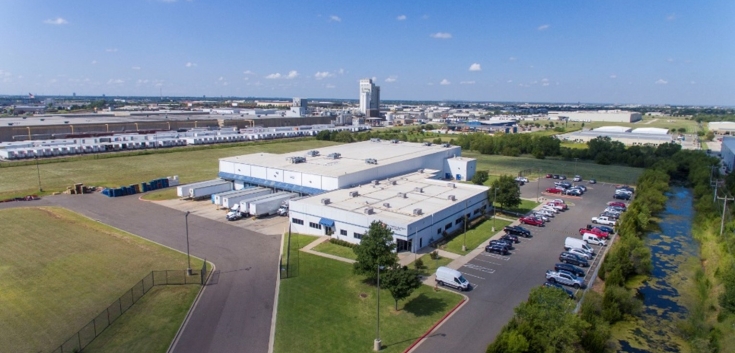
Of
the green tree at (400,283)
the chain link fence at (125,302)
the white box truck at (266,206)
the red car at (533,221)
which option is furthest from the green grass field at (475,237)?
the chain link fence at (125,302)

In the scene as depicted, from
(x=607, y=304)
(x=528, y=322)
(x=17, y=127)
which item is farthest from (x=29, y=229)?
(x=17, y=127)

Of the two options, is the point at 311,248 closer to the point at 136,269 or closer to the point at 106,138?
the point at 136,269

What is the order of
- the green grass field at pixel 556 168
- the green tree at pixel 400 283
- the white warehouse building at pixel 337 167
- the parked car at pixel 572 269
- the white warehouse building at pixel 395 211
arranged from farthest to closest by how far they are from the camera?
the green grass field at pixel 556 168 < the white warehouse building at pixel 337 167 < the white warehouse building at pixel 395 211 < the parked car at pixel 572 269 < the green tree at pixel 400 283

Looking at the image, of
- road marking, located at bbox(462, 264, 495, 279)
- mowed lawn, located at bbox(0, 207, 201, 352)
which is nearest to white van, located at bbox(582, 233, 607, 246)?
road marking, located at bbox(462, 264, 495, 279)

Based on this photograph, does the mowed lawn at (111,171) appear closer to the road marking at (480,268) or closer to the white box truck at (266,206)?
the white box truck at (266,206)

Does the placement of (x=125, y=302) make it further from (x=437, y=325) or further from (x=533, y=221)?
(x=533, y=221)

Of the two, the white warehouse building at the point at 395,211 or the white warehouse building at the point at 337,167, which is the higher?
the white warehouse building at the point at 337,167

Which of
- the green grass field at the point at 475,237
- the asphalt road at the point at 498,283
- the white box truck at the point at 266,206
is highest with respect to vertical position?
the white box truck at the point at 266,206
